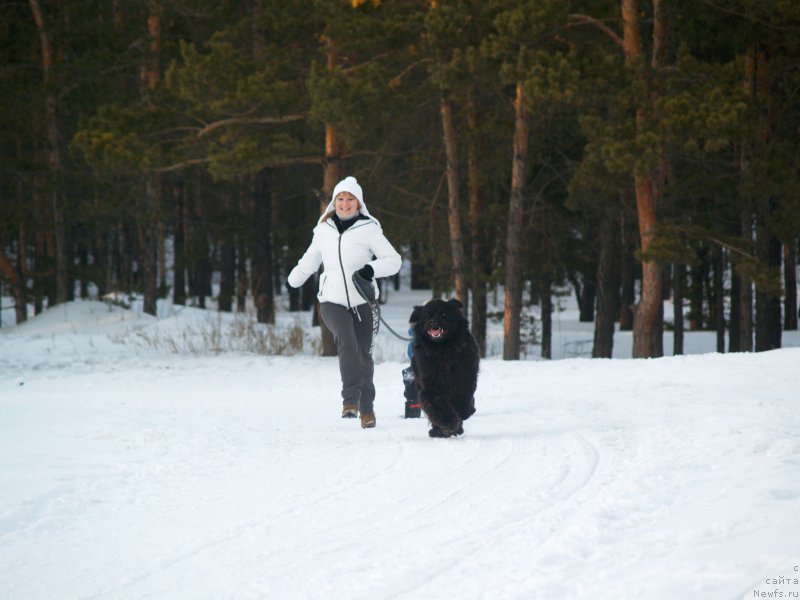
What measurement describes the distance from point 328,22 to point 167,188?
2030cm

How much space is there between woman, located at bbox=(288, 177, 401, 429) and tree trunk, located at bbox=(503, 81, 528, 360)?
11022 millimetres

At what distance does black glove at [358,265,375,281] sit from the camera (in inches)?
313

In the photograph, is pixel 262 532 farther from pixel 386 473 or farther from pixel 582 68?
pixel 582 68

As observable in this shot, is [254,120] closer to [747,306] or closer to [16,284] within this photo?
[16,284]

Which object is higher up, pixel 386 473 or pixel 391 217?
pixel 391 217

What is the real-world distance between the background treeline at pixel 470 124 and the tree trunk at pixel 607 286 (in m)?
0.06

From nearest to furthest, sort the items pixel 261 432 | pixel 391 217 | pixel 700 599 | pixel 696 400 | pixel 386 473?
pixel 700 599
pixel 386 473
pixel 261 432
pixel 696 400
pixel 391 217

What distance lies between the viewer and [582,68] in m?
16.7

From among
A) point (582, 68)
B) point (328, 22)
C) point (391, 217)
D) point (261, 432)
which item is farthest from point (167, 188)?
point (261, 432)

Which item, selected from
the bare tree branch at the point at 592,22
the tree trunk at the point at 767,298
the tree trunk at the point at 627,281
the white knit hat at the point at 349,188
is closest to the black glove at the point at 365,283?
the white knit hat at the point at 349,188

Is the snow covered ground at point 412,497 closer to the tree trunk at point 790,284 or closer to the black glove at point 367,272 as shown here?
the black glove at point 367,272

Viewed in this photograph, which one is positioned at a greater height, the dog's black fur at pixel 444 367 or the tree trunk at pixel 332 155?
the tree trunk at pixel 332 155

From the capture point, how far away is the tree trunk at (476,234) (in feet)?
72.4

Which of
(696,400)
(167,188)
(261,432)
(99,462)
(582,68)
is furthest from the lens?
(167,188)
